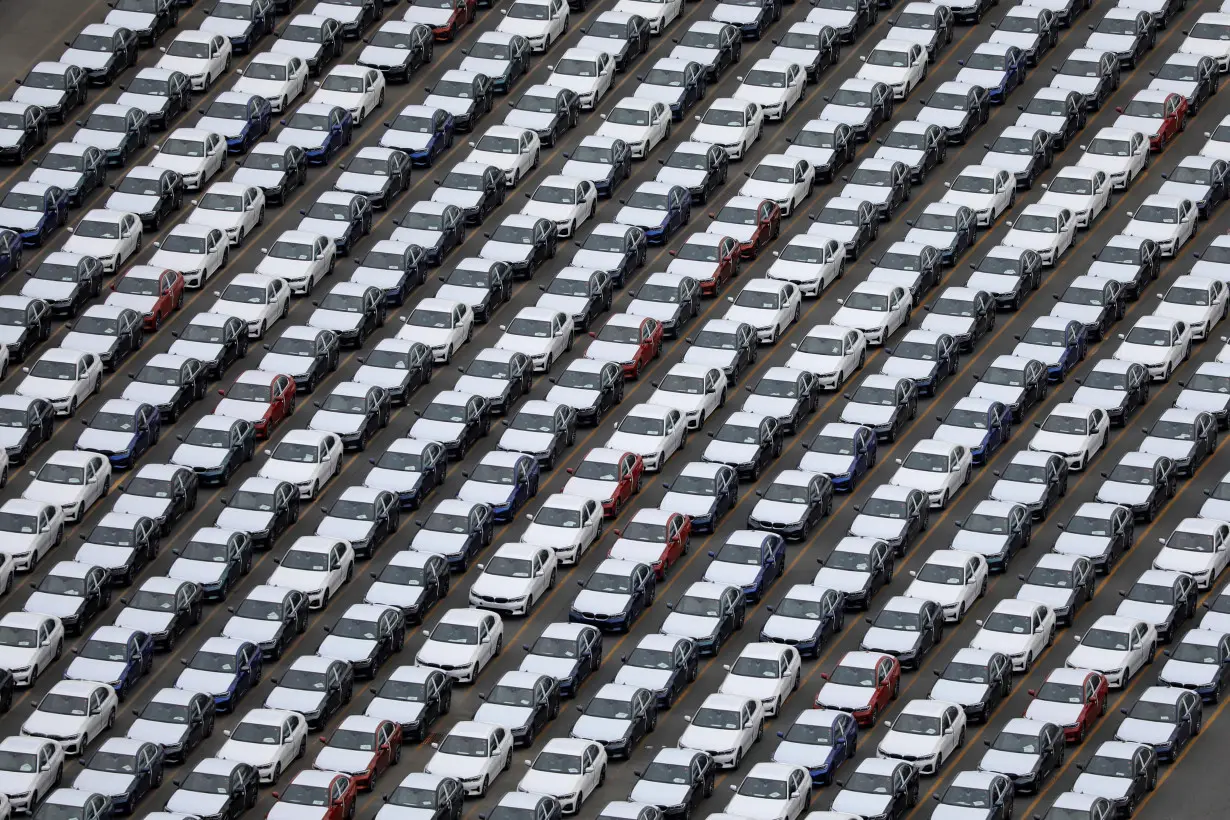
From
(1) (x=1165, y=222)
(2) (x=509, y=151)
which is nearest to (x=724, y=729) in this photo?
(1) (x=1165, y=222)

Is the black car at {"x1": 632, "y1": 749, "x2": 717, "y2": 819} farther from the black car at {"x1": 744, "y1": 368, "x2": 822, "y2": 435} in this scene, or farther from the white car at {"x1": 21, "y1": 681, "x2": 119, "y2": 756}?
the black car at {"x1": 744, "y1": 368, "x2": 822, "y2": 435}

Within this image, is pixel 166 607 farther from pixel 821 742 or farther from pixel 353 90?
pixel 353 90

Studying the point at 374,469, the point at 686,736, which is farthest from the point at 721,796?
the point at 374,469

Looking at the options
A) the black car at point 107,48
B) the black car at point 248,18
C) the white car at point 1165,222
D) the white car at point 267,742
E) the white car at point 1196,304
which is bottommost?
the white car at point 267,742

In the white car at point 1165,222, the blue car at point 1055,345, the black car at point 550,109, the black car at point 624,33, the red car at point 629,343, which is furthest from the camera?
the black car at point 624,33

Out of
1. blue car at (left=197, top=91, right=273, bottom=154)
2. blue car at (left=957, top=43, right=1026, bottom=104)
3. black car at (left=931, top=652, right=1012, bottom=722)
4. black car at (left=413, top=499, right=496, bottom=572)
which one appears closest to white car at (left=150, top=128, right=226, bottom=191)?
blue car at (left=197, top=91, right=273, bottom=154)

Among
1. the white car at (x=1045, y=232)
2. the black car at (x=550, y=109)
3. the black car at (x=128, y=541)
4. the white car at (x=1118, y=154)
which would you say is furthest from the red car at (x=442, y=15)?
the black car at (x=128, y=541)

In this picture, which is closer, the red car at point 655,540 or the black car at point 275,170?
the red car at point 655,540

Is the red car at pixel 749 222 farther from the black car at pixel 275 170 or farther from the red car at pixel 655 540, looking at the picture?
the red car at pixel 655 540
